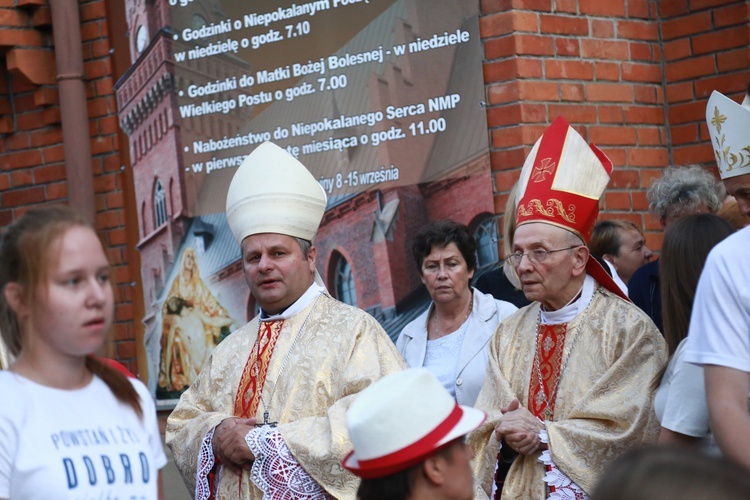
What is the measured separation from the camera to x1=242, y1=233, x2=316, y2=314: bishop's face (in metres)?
4.57

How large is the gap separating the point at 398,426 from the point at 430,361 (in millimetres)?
2505

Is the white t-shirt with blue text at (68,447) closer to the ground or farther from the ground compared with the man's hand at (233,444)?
farther from the ground

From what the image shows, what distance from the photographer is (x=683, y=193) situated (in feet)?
17.6

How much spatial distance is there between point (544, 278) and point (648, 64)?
8.54 feet

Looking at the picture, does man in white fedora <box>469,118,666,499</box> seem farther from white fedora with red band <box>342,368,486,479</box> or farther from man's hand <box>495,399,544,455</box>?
white fedora with red band <box>342,368,486,479</box>

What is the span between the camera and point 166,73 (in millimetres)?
6812

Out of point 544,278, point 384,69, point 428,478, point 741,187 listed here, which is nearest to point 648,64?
point 384,69

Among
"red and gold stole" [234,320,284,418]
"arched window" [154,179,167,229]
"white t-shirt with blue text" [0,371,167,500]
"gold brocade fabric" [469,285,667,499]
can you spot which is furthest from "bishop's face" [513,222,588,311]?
"arched window" [154,179,167,229]

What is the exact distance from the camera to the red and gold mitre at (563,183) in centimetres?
455

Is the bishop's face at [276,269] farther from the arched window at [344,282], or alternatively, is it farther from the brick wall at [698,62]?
the brick wall at [698,62]

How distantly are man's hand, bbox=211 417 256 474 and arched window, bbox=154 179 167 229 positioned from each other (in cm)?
269

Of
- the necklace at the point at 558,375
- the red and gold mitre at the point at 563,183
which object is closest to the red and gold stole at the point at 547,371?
the necklace at the point at 558,375

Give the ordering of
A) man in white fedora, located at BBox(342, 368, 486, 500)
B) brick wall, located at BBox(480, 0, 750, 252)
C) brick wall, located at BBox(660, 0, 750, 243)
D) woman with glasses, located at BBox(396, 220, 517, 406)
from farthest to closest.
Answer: brick wall, located at BBox(660, 0, 750, 243)
brick wall, located at BBox(480, 0, 750, 252)
woman with glasses, located at BBox(396, 220, 517, 406)
man in white fedora, located at BBox(342, 368, 486, 500)

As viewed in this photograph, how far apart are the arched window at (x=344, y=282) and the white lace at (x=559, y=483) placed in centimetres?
236
